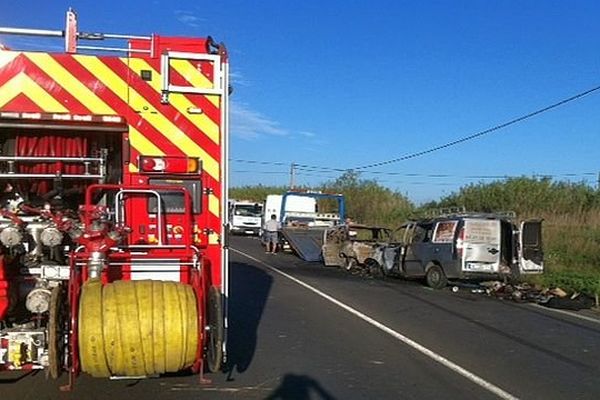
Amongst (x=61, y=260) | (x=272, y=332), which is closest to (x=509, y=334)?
(x=272, y=332)

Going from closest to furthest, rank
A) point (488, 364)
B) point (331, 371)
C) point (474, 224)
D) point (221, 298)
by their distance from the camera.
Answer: point (221, 298)
point (331, 371)
point (488, 364)
point (474, 224)

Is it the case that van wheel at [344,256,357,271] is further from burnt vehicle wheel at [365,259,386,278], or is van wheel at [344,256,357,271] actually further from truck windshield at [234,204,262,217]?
truck windshield at [234,204,262,217]

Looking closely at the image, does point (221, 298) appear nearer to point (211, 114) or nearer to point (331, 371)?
point (211, 114)

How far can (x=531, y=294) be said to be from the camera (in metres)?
17.2

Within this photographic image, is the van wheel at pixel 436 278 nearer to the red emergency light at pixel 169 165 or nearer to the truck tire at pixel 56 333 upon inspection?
the red emergency light at pixel 169 165

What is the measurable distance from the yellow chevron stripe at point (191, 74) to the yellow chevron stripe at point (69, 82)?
0.74 metres

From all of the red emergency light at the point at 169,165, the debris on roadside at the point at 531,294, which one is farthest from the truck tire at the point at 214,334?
the debris on roadside at the point at 531,294

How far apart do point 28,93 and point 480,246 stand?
13.5 metres

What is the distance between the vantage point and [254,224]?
4909cm

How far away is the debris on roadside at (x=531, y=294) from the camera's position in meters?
16.0

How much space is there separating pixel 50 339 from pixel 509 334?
25.4 feet

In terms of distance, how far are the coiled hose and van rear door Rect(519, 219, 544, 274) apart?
1379cm

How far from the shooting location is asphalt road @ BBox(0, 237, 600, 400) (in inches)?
285

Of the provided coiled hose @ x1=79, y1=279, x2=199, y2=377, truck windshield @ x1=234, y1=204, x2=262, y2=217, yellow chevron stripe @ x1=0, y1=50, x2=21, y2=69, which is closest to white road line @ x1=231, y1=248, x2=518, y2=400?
coiled hose @ x1=79, y1=279, x2=199, y2=377
